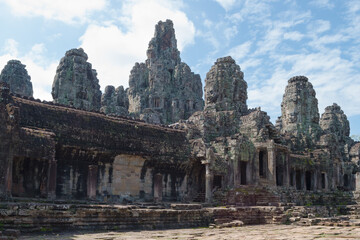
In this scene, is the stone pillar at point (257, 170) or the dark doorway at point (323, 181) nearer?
the stone pillar at point (257, 170)

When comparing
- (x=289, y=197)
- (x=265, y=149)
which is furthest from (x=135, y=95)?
(x=289, y=197)

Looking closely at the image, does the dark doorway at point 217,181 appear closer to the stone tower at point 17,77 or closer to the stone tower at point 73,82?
the stone tower at point 73,82

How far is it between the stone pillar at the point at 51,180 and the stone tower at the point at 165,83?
55151mm

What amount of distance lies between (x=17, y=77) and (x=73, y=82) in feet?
22.7

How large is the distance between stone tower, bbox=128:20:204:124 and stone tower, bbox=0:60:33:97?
2923 centimetres

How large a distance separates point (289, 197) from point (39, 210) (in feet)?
66.4

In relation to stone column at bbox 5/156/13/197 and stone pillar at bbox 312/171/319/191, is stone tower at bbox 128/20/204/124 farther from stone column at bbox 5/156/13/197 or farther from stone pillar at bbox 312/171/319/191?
stone column at bbox 5/156/13/197

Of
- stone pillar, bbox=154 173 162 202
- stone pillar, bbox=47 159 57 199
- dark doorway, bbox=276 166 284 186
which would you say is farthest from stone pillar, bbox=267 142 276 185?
stone pillar, bbox=47 159 57 199

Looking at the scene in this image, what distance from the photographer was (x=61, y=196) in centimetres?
2388

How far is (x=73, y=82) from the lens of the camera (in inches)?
2004

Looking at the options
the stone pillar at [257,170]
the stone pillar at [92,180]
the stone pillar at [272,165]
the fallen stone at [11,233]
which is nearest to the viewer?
the fallen stone at [11,233]

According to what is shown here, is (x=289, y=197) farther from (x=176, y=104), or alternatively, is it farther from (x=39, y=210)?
(x=176, y=104)

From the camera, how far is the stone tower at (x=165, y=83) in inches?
3319

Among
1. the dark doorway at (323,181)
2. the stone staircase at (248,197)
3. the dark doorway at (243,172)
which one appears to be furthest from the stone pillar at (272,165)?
the dark doorway at (323,181)
